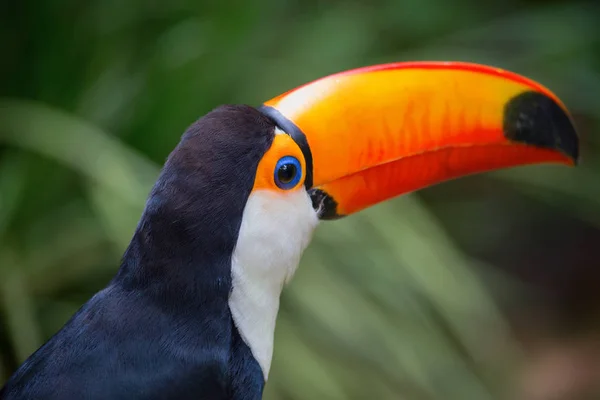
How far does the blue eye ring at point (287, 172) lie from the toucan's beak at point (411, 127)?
0.03 m

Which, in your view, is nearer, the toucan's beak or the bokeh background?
the toucan's beak

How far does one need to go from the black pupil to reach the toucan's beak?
0.04m

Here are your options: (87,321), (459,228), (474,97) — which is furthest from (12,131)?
(459,228)

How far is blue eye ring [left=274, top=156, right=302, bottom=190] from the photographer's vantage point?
1376mm

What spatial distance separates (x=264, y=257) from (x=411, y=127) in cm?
38

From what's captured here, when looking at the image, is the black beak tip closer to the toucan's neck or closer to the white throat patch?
the white throat patch

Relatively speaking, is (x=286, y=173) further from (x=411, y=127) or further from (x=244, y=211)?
(x=411, y=127)

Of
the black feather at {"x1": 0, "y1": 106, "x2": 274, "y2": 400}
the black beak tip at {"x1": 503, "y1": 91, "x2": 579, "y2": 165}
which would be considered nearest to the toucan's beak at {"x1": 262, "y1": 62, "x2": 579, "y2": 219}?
the black beak tip at {"x1": 503, "y1": 91, "x2": 579, "y2": 165}

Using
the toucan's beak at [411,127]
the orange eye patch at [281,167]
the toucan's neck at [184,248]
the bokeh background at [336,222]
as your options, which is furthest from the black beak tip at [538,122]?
the bokeh background at [336,222]

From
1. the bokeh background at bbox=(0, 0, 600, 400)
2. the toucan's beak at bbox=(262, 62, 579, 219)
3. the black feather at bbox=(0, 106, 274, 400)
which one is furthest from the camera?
the bokeh background at bbox=(0, 0, 600, 400)

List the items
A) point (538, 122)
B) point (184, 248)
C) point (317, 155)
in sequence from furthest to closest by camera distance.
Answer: point (538, 122)
point (317, 155)
point (184, 248)

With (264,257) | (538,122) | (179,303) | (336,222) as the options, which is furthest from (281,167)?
(336,222)

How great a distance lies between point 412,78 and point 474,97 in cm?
12

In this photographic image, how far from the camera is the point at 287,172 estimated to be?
4.56ft
